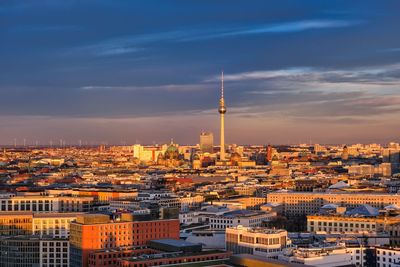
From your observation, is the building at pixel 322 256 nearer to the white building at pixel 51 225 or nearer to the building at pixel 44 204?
the white building at pixel 51 225

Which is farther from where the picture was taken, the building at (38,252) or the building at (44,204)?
the building at (44,204)

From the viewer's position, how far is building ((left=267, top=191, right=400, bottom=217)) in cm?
8081

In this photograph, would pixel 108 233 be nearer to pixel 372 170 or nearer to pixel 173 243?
pixel 173 243

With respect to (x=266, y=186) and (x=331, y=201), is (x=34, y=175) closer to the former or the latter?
(x=266, y=186)

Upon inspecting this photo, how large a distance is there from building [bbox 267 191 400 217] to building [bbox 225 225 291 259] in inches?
1259

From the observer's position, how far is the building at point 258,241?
149 ft

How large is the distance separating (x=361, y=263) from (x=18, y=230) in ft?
90.2

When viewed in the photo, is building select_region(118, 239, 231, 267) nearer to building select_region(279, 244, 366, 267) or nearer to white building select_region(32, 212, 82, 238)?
building select_region(279, 244, 366, 267)

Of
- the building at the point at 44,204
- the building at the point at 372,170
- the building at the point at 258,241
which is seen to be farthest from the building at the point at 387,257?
the building at the point at 372,170

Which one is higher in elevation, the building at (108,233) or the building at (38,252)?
the building at (108,233)

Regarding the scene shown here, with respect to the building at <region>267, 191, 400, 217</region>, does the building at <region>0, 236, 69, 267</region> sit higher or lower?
lower

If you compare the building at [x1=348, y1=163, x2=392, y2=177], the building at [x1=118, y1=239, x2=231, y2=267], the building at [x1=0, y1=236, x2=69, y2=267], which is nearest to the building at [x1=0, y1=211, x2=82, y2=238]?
the building at [x1=0, y1=236, x2=69, y2=267]

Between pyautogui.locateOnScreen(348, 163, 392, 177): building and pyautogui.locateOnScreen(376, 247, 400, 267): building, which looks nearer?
pyautogui.locateOnScreen(376, 247, 400, 267): building

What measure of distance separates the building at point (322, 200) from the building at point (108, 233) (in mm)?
31809
